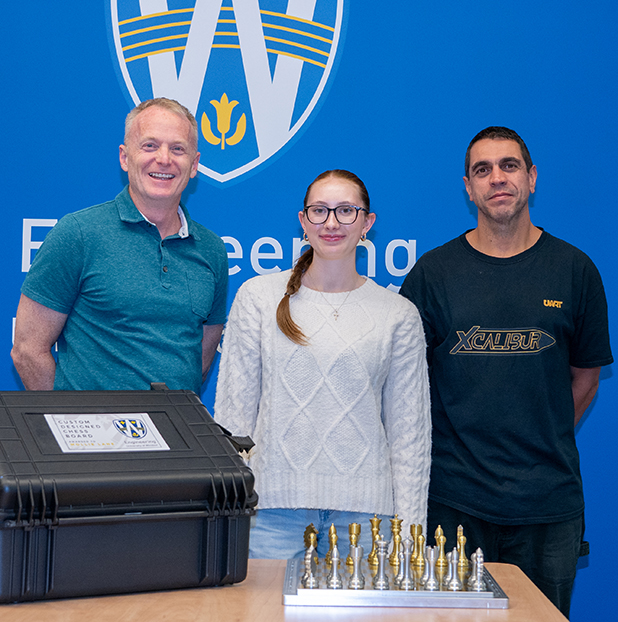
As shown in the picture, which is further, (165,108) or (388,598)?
(165,108)

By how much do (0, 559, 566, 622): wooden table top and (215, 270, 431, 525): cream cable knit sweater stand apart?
543 millimetres

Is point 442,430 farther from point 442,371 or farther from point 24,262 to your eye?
point 24,262

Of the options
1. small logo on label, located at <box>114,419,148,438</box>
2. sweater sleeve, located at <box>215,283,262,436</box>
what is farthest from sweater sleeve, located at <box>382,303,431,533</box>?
small logo on label, located at <box>114,419,148,438</box>

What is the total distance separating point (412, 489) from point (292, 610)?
2.35 feet

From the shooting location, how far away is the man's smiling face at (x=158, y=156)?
1.96 m

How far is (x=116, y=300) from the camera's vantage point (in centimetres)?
187

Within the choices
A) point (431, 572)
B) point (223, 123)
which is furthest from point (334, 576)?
point (223, 123)

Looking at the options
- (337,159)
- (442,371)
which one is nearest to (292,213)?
(337,159)

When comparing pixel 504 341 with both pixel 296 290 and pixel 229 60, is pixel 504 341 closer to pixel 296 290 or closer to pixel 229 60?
pixel 296 290

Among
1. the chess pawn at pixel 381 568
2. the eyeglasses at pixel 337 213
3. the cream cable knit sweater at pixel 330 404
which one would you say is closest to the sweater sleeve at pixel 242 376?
the cream cable knit sweater at pixel 330 404

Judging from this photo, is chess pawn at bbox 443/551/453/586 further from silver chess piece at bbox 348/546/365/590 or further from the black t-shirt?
the black t-shirt

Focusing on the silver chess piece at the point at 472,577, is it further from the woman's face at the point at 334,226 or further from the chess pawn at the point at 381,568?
the woman's face at the point at 334,226

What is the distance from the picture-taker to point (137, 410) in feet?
4.22

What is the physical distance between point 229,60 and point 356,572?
1.93 metres
